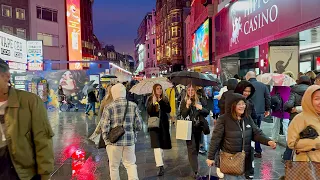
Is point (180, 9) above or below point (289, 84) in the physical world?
above

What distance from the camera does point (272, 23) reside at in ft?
43.9

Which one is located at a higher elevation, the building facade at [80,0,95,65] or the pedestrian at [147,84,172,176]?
the building facade at [80,0,95,65]

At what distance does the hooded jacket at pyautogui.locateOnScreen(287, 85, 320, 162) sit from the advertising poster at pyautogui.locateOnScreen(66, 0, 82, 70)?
41.3 metres

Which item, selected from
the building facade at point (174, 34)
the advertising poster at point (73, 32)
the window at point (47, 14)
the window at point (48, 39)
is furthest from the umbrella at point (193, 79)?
the building facade at point (174, 34)

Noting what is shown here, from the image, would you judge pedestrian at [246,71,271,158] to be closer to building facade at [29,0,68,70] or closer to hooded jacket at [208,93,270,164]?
hooded jacket at [208,93,270,164]

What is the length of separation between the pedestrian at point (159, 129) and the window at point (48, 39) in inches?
1446

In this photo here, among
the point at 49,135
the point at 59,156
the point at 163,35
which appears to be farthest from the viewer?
the point at 163,35

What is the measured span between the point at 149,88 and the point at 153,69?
292 feet

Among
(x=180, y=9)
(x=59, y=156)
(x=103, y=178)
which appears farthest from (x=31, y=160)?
(x=180, y=9)

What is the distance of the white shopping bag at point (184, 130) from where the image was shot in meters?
5.83

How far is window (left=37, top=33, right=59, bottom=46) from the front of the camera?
39.8 m

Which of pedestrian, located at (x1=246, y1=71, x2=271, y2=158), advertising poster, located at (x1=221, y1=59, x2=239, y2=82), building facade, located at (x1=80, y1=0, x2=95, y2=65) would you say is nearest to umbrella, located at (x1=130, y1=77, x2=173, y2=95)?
pedestrian, located at (x1=246, y1=71, x2=271, y2=158)

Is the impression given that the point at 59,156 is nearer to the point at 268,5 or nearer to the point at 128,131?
the point at 128,131

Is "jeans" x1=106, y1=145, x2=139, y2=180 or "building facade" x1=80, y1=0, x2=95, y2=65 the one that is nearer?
"jeans" x1=106, y1=145, x2=139, y2=180
